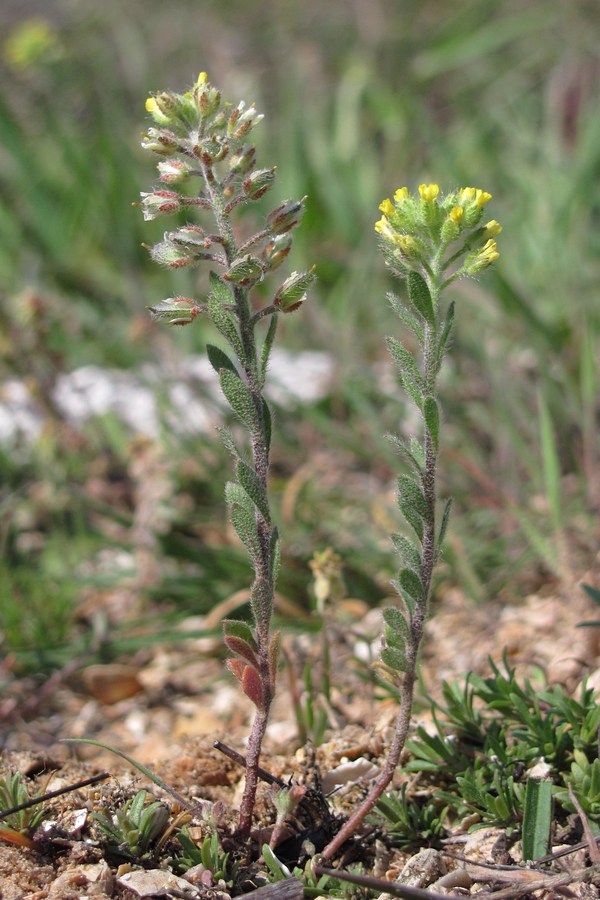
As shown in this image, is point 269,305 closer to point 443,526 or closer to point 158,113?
point 158,113

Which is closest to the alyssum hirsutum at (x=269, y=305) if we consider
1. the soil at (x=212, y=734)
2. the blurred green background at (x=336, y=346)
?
the soil at (x=212, y=734)

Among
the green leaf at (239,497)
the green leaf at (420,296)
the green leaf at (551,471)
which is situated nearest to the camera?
the green leaf at (420,296)

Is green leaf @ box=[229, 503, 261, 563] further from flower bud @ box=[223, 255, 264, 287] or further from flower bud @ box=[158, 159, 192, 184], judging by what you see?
flower bud @ box=[158, 159, 192, 184]

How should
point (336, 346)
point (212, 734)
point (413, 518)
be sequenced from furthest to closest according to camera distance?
point (336, 346) < point (212, 734) < point (413, 518)

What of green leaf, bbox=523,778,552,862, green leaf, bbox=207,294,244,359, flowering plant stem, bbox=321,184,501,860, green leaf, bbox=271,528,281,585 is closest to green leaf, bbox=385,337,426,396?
flowering plant stem, bbox=321,184,501,860

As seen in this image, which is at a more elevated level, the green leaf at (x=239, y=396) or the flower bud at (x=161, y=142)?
the flower bud at (x=161, y=142)

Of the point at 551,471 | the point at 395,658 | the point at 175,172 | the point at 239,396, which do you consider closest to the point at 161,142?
the point at 175,172

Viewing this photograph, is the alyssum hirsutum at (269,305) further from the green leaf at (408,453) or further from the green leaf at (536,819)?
the green leaf at (536,819)
